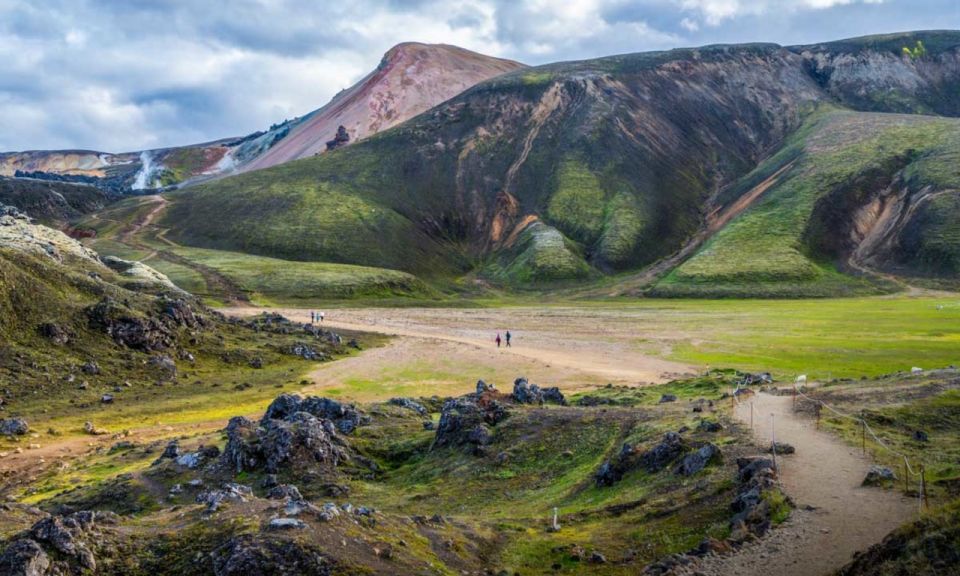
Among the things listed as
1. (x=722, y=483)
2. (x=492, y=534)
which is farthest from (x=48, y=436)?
(x=722, y=483)

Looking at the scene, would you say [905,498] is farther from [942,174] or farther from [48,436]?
[942,174]

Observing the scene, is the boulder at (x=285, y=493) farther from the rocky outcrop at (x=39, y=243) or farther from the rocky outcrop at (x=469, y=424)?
the rocky outcrop at (x=39, y=243)

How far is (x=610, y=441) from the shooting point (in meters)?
32.6

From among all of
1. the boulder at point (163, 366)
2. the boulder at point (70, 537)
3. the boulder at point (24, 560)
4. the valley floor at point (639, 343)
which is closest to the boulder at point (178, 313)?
→ the boulder at point (163, 366)

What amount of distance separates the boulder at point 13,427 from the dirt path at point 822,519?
4493 centimetres

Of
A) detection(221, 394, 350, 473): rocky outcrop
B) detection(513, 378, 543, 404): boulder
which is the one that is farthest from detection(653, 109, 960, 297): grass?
detection(221, 394, 350, 473): rocky outcrop

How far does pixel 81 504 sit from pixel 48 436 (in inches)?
665

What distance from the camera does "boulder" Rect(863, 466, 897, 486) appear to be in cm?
2191

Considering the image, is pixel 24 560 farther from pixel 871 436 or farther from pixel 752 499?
pixel 871 436

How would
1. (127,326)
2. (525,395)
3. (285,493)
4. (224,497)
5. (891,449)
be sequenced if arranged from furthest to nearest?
(127,326)
(525,395)
(285,493)
(891,449)
(224,497)

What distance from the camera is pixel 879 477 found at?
22.0 metres

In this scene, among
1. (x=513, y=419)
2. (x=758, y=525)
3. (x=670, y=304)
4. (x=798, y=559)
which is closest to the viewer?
(x=798, y=559)

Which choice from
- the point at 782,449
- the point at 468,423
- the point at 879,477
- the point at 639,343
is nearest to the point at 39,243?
the point at 468,423

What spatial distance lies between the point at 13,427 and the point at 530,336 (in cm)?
5866
